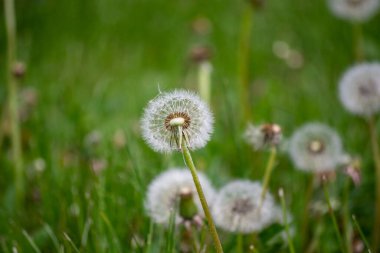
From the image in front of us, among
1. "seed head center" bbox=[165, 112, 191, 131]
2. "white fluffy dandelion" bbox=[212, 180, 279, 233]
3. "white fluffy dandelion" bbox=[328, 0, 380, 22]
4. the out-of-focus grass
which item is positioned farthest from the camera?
"white fluffy dandelion" bbox=[328, 0, 380, 22]

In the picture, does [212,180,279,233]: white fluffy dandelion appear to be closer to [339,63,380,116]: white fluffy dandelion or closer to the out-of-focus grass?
the out-of-focus grass

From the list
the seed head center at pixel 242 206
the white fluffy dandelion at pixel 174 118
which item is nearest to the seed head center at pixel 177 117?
the white fluffy dandelion at pixel 174 118

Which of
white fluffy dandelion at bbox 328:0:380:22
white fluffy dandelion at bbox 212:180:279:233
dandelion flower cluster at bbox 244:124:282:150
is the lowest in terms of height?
white fluffy dandelion at bbox 212:180:279:233

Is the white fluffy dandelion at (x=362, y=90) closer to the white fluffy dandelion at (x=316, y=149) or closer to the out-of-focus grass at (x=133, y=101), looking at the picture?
the white fluffy dandelion at (x=316, y=149)

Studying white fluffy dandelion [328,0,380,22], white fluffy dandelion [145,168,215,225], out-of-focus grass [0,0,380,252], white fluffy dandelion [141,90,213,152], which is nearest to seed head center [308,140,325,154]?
out-of-focus grass [0,0,380,252]

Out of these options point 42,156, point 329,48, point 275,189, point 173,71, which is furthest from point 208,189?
point 329,48
